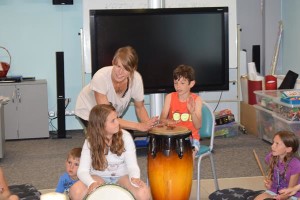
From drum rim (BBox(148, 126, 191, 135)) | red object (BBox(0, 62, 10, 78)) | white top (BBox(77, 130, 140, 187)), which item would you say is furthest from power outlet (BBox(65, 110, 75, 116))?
white top (BBox(77, 130, 140, 187))

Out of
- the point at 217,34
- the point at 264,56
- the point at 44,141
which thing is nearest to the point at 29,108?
the point at 44,141

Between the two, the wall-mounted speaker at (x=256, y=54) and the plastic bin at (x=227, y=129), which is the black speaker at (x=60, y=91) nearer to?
the plastic bin at (x=227, y=129)

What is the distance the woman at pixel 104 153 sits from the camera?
3471 mm

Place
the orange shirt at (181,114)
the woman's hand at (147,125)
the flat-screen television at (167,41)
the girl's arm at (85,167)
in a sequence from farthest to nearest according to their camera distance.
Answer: the flat-screen television at (167,41), the orange shirt at (181,114), the woman's hand at (147,125), the girl's arm at (85,167)

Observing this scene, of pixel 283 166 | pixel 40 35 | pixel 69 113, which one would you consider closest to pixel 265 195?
pixel 283 166

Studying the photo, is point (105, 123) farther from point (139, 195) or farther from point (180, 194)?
point (180, 194)

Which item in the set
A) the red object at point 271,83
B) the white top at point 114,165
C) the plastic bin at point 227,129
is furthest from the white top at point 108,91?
the red object at point 271,83

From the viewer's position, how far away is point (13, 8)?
689 centimetres

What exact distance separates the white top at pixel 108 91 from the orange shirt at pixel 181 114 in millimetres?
247

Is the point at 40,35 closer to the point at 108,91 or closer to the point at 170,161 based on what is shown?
the point at 108,91

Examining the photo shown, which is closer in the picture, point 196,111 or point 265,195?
point 265,195

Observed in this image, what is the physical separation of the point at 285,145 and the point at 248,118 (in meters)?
3.28

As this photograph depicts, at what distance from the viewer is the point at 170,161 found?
12.3 ft

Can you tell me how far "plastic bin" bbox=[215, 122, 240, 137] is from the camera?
6602 mm
